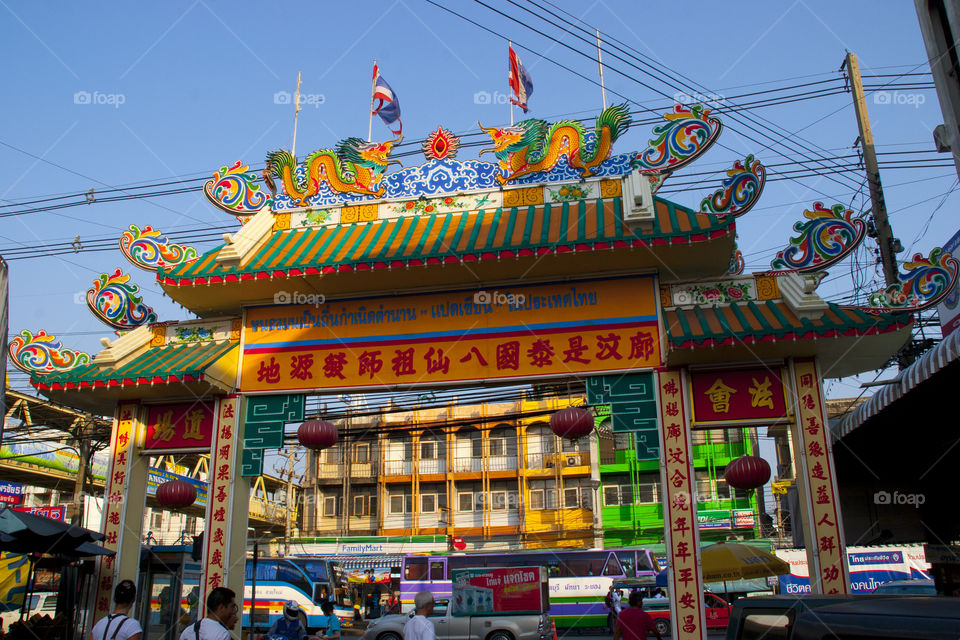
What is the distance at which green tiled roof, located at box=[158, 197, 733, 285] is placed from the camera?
31.6 ft

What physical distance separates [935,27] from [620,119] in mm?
4401

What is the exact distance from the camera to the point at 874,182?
44.0 feet

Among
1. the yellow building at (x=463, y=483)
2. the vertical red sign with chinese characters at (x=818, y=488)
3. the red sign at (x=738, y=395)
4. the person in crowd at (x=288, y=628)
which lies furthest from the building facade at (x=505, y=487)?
the vertical red sign with chinese characters at (x=818, y=488)

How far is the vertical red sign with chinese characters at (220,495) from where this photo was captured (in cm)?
1007

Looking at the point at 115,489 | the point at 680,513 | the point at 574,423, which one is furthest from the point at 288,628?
the point at 680,513

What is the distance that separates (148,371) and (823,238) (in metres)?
9.02

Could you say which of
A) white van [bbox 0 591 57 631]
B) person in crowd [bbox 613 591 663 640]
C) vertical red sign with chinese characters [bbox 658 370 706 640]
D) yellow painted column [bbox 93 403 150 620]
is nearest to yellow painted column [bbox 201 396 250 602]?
yellow painted column [bbox 93 403 150 620]

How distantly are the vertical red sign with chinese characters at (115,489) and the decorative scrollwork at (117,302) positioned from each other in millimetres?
→ 1272

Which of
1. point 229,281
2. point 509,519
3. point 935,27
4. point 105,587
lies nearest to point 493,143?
point 229,281

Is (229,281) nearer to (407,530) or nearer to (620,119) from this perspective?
(620,119)

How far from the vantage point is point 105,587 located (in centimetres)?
1033

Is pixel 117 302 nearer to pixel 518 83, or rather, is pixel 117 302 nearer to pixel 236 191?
pixel 236 191

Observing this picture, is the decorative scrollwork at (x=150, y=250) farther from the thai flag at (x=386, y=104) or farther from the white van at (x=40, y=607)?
the white van at (x=40, y=607)

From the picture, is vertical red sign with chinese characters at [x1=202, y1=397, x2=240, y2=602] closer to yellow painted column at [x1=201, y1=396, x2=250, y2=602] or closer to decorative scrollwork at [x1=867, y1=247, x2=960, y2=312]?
yellow painted column at [x1=201, y1=396, x2=250, y2=602]
